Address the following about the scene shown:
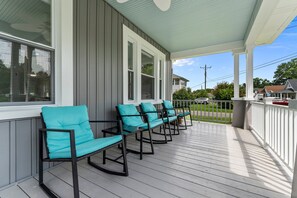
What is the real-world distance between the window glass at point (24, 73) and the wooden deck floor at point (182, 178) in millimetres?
966

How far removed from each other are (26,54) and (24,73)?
235mm

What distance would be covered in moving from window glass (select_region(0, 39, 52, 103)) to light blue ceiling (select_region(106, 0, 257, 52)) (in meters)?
1.72

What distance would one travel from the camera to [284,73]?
45.5ft

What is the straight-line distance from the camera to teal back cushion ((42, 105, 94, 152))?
149 cm

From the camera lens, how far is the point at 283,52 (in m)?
12.3

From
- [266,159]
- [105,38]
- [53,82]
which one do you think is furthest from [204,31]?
[53,82]

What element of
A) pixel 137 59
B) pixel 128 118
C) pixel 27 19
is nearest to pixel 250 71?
pixel 137 59

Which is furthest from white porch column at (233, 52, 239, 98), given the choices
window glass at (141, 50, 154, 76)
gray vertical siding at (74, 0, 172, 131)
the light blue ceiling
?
gray vertical siding at (74, 0, 172, 131)

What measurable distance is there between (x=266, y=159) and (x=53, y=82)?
10.7 ft

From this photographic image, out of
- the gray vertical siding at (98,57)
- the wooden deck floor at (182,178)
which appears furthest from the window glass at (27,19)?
the wooden deck floor at (182,178)

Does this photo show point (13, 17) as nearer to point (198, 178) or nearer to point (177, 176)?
point (177, 176)

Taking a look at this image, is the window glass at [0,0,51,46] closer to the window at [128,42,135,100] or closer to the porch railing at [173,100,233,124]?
the window at [128,42,135,100]

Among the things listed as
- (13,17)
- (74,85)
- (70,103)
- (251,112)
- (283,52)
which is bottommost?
(251,112)

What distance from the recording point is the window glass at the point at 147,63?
156 inches
